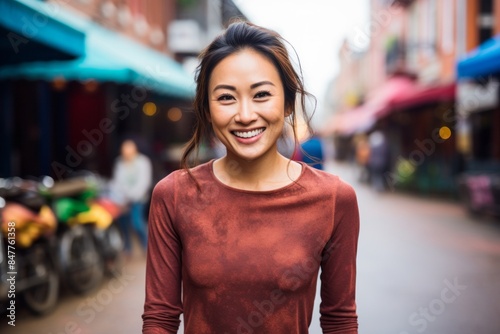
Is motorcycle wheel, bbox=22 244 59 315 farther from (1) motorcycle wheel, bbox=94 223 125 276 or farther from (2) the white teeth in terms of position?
(2) the white teeth

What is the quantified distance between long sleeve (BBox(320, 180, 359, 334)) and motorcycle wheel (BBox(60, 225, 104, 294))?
4.94 m

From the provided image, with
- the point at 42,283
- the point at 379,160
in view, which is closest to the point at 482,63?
the point at 42,283

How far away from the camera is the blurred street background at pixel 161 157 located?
5703 mm

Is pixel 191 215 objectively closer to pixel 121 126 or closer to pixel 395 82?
pixel 121 126

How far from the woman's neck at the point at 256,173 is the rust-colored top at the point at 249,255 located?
0.04 m

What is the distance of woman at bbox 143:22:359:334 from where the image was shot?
66.9 inches

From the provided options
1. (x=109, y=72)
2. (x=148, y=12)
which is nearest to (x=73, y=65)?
(x=109, y=72)

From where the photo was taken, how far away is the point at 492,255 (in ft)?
28.8

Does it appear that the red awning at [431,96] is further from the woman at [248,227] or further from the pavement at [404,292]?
the woman at [248,227]

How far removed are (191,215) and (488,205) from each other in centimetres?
1168

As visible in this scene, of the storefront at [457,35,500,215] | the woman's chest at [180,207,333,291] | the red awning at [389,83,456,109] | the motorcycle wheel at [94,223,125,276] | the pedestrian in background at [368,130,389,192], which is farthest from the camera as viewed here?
the pedestrian in background at [368,130,389,192]

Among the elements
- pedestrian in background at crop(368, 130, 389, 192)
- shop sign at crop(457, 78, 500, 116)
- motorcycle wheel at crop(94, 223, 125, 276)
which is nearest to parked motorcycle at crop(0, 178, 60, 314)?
motorcycle wheel at crop(94, 223, 125, 276)

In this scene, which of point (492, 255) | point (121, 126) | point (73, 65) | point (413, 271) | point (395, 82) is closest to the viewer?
point (413, 271)

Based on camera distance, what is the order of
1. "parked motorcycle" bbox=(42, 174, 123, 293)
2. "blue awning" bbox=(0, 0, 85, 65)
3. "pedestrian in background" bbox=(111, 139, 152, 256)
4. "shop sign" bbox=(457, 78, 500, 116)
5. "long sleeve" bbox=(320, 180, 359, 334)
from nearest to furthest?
"long sleeve" bbox=(320, 180, 359, 334)
"blue awning" bbox=(0, 0, 85, 65)
"parked motorcycle" bbox=(42, 174, 123, 293)
"pedestrian in background" bbox=(111, 139, 152, 256)
"shop sign" bbox=(457, 78, 500, 116)
